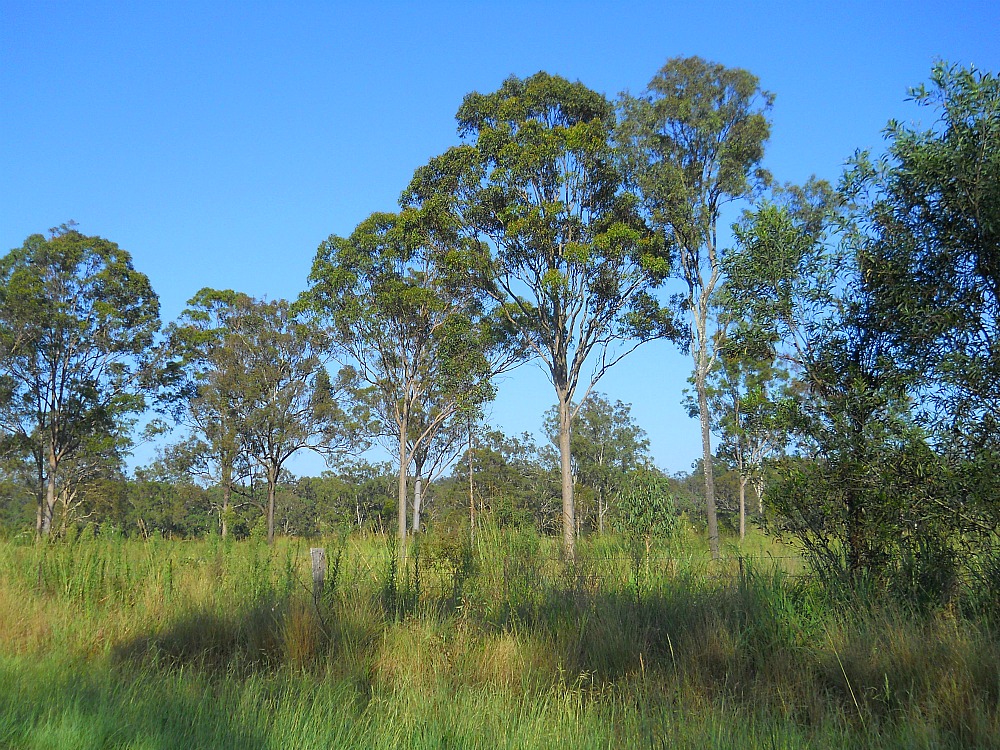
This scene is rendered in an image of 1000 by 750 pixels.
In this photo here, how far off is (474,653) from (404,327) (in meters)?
24.0

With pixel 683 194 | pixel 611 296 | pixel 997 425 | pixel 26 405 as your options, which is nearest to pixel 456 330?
pixel 611 296

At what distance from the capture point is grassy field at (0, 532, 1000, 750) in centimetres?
516

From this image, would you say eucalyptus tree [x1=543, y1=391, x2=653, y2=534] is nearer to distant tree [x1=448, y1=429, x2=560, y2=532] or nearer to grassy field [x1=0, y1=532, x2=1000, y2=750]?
distant tree [x1=448, y1=429, x2=560, y2=532]

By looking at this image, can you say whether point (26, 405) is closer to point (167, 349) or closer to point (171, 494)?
point (167, 349)

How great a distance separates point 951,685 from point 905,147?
4.78 m

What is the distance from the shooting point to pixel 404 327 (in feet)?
99.3

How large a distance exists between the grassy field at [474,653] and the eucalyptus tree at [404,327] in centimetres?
1845

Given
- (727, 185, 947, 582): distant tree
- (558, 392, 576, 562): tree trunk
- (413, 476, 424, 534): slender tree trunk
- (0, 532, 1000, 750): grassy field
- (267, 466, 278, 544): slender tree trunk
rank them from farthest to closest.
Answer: (267, 466, 278, 544): slender tree trunk → (413, 476, 424, 534): slender tree trunk → (558, 392, 576, 562): tree trunk → (727, 185, 947, 582): distant tree → (0, 532, 1000, 750): grassy field

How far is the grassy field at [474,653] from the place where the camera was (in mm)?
5164

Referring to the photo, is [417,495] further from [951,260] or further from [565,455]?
[951,260]

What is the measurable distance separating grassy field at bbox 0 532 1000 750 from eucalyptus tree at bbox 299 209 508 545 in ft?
60.5

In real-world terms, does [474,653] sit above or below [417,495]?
below

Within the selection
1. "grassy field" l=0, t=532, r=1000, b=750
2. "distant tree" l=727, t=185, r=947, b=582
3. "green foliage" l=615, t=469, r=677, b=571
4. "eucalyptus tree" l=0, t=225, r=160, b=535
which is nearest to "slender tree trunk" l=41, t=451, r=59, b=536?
"eucalyptus tree" l=0, t=225, r=160, b=535

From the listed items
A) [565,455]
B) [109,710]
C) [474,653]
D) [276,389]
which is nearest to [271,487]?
[276,389]
